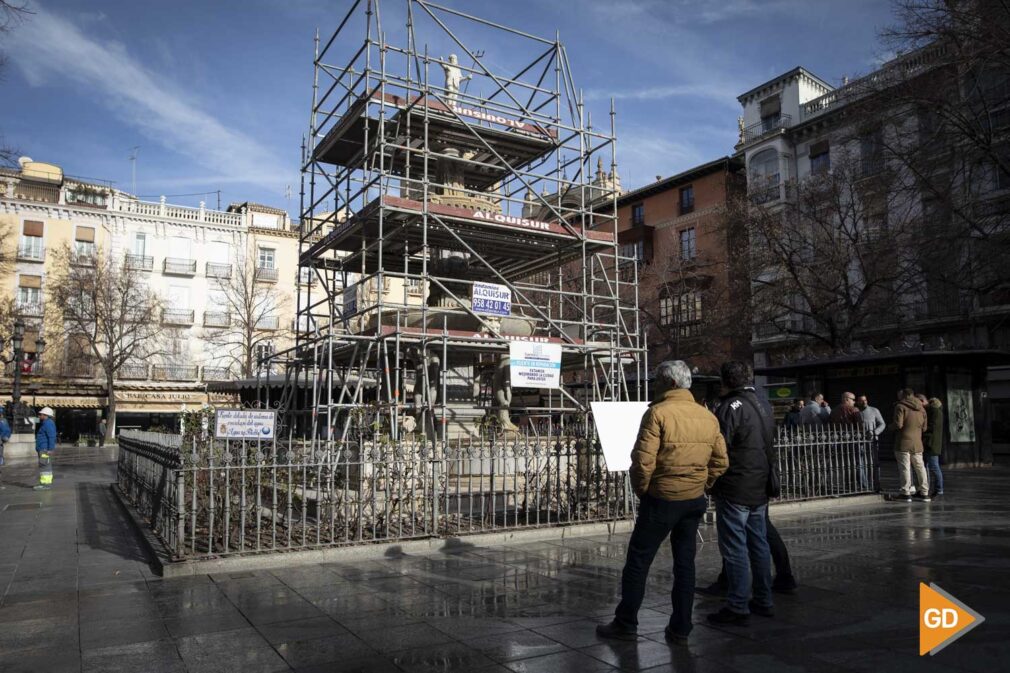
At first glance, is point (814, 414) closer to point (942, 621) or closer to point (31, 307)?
point (942, 621)

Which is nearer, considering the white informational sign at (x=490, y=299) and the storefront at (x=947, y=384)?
the white informational sign at (x=490, y=299)

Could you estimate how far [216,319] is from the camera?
4738cm

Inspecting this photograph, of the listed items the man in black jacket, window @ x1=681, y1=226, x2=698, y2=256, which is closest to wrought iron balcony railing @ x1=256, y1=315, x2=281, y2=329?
window @ x1=681, y1=226, x2=698, y2=256

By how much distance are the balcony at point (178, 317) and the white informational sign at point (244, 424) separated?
41.6 meters

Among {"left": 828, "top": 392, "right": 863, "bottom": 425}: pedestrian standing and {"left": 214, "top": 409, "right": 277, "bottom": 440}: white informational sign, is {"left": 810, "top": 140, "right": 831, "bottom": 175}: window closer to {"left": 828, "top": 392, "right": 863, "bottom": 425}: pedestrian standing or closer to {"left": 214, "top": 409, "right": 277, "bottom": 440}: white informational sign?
{"left": 828, "top": 392, "right": 863, "bottom": 425}: pedestrian standing

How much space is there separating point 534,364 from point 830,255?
1789 centimetres

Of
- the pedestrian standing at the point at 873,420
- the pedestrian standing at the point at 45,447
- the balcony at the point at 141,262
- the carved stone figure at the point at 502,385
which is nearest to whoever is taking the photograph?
the pedestrian standing at the point at 873,420

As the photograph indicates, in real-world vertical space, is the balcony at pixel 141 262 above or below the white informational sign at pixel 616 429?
above

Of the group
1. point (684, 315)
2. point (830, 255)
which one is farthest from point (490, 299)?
point (684, 315)

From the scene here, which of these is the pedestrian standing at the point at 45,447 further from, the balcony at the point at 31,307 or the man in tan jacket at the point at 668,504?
the balcony at the point at 31,307

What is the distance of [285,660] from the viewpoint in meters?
4.64

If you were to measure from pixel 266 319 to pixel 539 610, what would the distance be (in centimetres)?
4512

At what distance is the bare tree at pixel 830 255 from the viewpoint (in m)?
26.5

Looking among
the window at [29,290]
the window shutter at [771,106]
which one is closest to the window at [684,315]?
the window shutter at [771,106]
